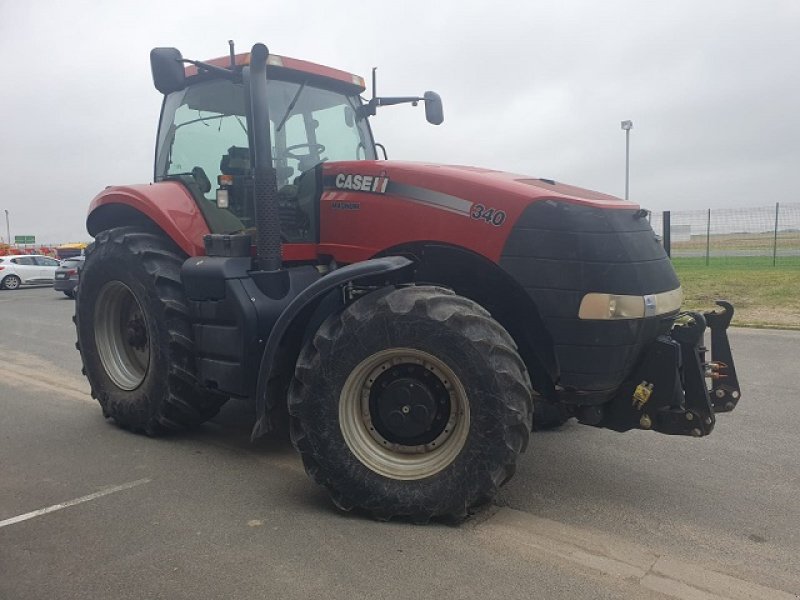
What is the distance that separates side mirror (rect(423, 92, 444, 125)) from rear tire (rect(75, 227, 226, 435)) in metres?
2.38

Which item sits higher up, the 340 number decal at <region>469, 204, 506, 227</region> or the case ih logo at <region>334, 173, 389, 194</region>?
the case ih logo at <region>334, 173, 389, 194</region>

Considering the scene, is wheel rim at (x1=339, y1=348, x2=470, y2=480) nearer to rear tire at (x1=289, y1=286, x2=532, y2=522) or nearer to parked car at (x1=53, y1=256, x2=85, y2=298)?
rear tire at (x1=289, y1=286, x2=532, y2=522)

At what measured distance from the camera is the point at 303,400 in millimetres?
3770

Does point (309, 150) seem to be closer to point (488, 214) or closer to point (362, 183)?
point (362, 183)

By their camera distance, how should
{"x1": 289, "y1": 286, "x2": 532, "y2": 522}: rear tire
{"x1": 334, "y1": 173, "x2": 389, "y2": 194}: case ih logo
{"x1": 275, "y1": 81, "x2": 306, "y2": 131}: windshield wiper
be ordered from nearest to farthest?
{"x1": 289, "y1": 286, "x2": 532, "y2": 522}: rear tire
{"x1": 334, "y1": 173, "x2": 389, "y2": 194}: case ih logo
{"x1": 275, "y1": 81, "x2": 306, "y2": 131}: windshield wiper

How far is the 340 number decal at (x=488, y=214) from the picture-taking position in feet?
12.6

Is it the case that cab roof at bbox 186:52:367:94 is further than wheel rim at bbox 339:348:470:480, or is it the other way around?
cab roof at bbox 186:52:367:94

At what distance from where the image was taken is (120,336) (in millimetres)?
5801

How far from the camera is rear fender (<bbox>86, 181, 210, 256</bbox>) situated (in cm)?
500

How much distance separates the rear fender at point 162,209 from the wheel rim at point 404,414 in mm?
1887

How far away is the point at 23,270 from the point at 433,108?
2584cm

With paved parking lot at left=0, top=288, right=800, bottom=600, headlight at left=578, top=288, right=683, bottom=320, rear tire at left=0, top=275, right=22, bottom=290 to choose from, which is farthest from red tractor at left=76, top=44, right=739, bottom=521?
rear tire at left=0, top=275, right=22, bottom=290

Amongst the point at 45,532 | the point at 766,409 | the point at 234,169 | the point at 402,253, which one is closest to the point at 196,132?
the point at 234,169

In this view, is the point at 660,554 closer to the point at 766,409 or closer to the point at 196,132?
the point at 766,409
